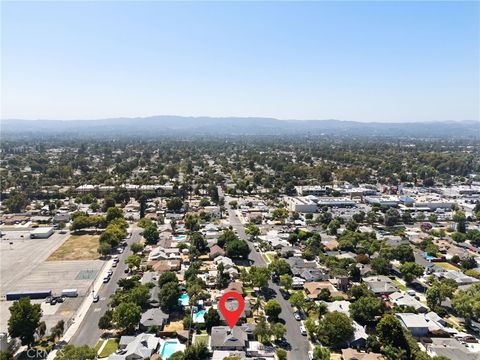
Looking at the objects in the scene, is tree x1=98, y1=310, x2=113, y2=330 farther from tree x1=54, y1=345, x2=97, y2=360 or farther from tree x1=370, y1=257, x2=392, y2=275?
tree x1=370, y1=257, x2=392, y2=275

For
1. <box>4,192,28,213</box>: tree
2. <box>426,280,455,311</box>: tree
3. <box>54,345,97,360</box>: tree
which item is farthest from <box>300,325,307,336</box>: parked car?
<box>4,192,28,213</box>: tree

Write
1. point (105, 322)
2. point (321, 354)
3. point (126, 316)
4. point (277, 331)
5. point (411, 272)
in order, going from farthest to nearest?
point (411, 272) < point (105, 322) < point (126, 316) < point (277, 331) < point (321, 354)

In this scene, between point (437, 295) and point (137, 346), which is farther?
point (437, 295)

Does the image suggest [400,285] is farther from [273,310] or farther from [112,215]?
[112,215]

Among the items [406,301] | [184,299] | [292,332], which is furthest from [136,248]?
[406,301]

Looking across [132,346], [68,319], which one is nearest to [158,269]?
[68,319]

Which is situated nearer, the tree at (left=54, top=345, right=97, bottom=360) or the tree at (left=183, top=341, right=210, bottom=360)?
the tree at (left=54, top=345, right=97, bottom=360)

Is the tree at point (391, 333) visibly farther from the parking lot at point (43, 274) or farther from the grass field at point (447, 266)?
the parking lot at point (43, 274)
